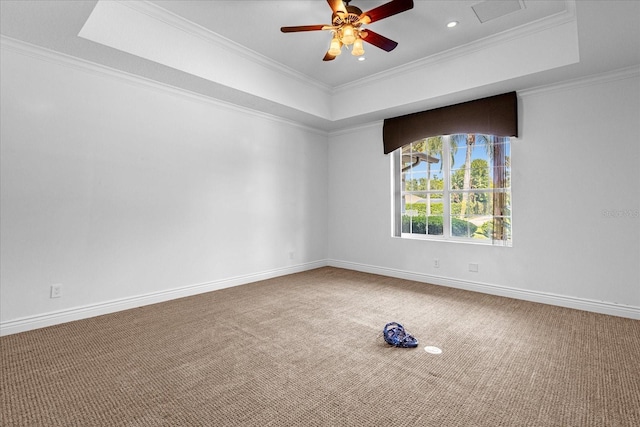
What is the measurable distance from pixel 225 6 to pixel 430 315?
3.60 meters

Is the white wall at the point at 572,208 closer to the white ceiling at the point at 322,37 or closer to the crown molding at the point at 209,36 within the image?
the white ceiling at the point at 322,37

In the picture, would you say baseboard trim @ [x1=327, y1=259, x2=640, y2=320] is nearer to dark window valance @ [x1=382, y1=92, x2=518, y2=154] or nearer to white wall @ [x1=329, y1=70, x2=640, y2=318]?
white wall @ [x1=329, y1=70, x2=640, y2=318]

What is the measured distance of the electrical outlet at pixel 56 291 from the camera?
297cm

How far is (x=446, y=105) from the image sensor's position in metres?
4.33

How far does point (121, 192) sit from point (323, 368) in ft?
9.14

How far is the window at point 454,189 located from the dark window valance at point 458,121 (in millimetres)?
201

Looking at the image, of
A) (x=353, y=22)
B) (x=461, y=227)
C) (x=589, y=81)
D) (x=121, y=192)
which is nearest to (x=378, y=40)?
(x=353, y=22)

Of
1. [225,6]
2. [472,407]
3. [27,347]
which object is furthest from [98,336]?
[225,6]

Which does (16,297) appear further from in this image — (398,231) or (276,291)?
(398,231)

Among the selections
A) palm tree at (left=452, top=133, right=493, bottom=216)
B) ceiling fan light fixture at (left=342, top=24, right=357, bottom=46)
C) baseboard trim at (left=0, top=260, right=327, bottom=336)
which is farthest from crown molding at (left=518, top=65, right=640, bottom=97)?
baseboard trim at (left=0, top=260, right=327, bottom=336)

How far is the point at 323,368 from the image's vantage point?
2.18 metres

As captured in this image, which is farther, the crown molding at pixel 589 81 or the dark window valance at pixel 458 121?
the dark window valance at pixel 458 121

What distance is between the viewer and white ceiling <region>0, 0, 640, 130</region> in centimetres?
246

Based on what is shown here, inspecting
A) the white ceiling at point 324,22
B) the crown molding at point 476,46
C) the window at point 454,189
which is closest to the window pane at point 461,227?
the window at point 454,189
